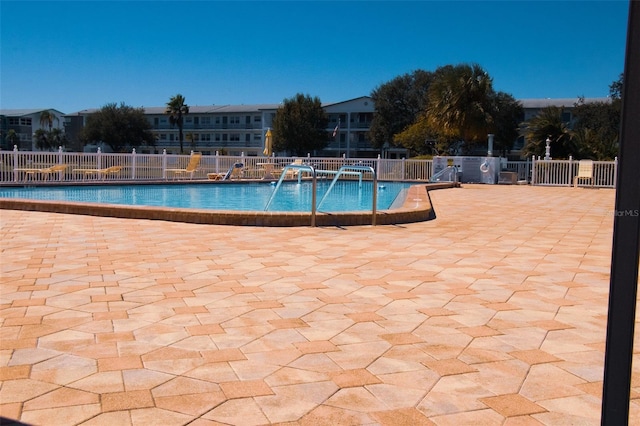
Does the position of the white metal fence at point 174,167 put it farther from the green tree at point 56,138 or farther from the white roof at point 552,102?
the green tree at point 56,138

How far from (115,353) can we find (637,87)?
2.61 meters

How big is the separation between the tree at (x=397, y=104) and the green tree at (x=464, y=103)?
754 inches

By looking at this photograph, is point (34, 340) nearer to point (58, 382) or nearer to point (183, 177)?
point (58, 382)

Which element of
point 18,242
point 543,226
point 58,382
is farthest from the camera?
point 543,226

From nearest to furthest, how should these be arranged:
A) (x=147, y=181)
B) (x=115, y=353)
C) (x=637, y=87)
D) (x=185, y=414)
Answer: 1. (x=637, y=87)
2. (x=185, y=414)
3. (x=115, y=353)
4. (x=147, y=181)

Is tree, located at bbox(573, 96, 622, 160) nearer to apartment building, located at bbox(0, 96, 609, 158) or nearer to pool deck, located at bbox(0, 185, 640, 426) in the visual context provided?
apartment building, located at bbox(0, 96, 609, 158)

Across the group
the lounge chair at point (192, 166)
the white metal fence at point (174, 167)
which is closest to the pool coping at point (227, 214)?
the white metal fence at point (174, 167)

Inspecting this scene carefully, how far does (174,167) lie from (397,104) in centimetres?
3258

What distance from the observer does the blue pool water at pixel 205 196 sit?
13.8 metres

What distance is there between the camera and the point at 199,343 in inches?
119

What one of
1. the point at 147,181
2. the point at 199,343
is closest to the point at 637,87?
the point at 199,343

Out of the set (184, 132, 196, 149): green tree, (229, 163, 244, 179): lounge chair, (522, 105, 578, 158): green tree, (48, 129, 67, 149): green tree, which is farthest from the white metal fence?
(48, 129, 67, 149): green tree

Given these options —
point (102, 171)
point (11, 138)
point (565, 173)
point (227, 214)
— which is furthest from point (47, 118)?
point (227, 214)

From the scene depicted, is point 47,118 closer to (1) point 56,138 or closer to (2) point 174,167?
(1) point 56,138
